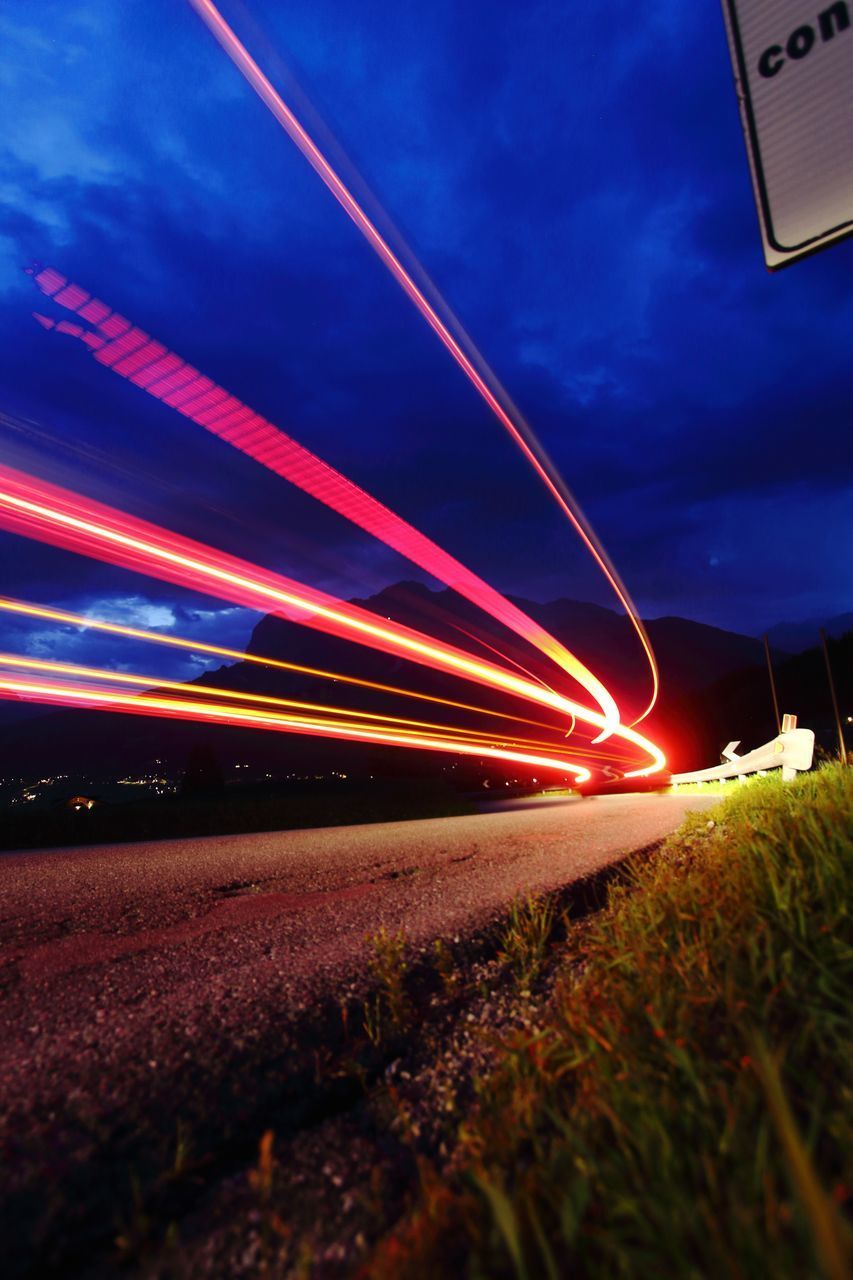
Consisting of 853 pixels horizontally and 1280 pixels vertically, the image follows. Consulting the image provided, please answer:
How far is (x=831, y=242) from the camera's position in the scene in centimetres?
173

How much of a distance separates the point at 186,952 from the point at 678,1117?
10.1ft

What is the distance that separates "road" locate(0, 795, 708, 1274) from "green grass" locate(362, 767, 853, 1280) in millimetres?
960

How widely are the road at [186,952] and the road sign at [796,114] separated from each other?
10.4 feet

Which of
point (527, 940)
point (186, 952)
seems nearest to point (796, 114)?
point (527, 940)

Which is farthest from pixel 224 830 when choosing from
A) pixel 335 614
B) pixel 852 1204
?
pixel 852 1204

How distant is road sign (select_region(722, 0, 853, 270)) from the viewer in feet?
5.51

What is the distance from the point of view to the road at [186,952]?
Answer: 7.45 feet

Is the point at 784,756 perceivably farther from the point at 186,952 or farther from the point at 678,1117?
the point at 678,1117

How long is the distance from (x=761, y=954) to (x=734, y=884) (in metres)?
0.77

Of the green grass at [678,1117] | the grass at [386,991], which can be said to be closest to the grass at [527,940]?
the green grass at [678,1117]

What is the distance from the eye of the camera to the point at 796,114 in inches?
68.8

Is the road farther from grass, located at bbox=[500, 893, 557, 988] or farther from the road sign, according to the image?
the road sign

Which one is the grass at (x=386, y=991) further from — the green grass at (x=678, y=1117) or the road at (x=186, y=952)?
the green grass at (x=678, y=1117)

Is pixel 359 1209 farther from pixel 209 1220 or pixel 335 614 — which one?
pixel 335 614
